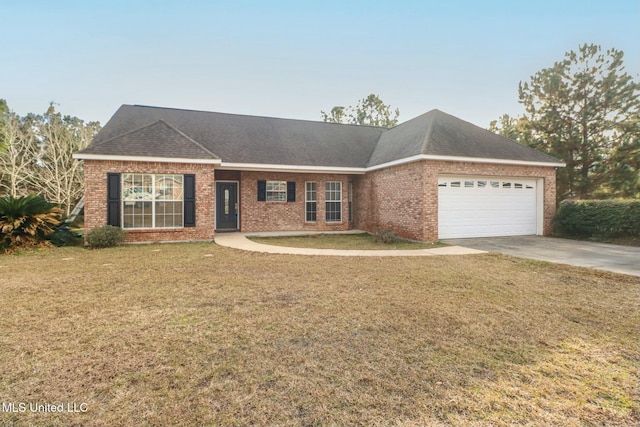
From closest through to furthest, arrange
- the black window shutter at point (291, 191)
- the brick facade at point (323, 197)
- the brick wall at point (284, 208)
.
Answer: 1. the brick facade at point (323, 197)
2. the brick wall at point (284, 208)
3. the black window shutter at point (291, 191)

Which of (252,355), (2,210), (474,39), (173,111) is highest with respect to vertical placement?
(474,39)

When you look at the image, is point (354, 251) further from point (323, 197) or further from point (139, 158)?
point (139, 158)

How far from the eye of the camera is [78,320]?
3629mm

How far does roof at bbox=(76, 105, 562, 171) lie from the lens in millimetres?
10500

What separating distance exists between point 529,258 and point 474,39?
1024 cm

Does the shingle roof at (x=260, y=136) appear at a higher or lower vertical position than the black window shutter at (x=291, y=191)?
higher

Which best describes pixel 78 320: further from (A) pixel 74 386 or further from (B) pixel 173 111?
(B) pixel 173 111

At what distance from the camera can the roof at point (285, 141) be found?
10.5 m

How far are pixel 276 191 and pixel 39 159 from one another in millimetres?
17127

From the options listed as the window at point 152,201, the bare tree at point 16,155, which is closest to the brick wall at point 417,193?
the window at point 152,201

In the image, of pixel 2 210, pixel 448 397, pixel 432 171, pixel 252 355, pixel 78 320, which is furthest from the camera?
pixel 432 171

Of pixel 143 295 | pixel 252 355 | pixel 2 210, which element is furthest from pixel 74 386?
pixel 2 210

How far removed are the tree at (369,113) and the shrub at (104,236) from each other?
3176cm

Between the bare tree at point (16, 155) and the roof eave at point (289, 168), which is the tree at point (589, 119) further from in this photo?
the bare tree at point (16, 155)
